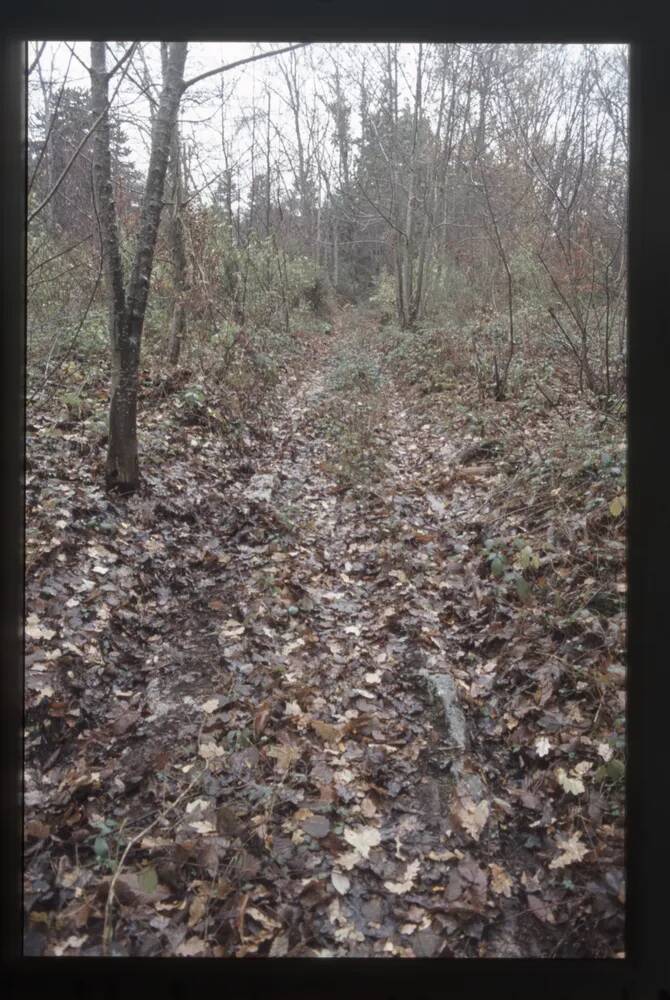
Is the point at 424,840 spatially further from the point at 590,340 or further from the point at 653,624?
the point at 590,340

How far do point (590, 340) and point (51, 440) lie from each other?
101 inches

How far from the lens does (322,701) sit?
2.23 metres

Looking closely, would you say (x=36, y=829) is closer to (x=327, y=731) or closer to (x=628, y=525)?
(x=327, y=731)

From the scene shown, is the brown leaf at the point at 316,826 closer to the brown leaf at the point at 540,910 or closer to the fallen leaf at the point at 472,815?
the fallen leaf at the point at 472,815

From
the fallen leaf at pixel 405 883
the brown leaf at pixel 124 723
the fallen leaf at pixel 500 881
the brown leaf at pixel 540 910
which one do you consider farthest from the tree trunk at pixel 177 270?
the brown leaf at pixel 540 910

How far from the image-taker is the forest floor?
1655 millimetres

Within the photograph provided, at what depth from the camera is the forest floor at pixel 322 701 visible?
1655 mm

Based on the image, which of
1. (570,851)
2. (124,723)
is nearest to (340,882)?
(570,851)

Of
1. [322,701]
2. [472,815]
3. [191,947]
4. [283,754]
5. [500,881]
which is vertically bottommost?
[191,947]

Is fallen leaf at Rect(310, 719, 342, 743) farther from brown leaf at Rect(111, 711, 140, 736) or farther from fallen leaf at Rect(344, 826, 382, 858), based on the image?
brown leaf at Rect(111, 711, 140, 736)

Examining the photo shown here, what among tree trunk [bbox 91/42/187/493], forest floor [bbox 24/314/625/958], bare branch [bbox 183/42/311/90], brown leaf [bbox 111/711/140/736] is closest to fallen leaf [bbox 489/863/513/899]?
forest floor [bbox 24/314/625/958]

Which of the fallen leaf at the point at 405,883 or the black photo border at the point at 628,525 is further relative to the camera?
the fallen leaf at the point at 405,883

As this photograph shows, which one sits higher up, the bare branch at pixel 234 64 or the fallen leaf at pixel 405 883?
the bare branch at pixel 234 64

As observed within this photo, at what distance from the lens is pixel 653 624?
1.53 m
